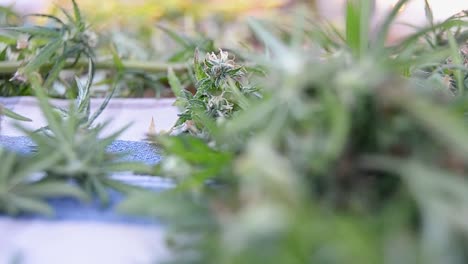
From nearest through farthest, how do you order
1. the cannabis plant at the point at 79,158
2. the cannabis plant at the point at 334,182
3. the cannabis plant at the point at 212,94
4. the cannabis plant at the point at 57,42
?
the cannabis plant at the point at 334,182 < the cannabis plant at the point at 79,158 < the cannabis plant at the point at 212,94 < the cannabis plant at the point at 57,42

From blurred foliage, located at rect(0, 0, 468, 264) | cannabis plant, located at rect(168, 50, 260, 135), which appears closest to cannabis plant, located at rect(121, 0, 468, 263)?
blurred foliage, located at rect(0, 0, 468, 264)

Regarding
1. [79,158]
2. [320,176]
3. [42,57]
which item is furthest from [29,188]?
[42,57]

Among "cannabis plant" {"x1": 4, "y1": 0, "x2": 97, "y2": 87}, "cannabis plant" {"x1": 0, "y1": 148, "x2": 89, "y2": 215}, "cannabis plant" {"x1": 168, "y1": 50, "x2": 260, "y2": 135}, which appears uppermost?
"cannabis plant" {"x1": 4, "y1": 0, "x2": 97, "y2": 87}

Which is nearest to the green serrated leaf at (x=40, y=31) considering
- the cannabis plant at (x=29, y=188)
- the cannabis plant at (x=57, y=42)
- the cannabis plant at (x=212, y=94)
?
the cannabis plant at (x=57, y=42)

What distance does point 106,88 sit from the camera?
868 mm

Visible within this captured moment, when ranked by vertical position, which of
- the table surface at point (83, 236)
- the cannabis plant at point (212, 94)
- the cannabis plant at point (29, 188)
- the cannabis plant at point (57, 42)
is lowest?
the table surface at point (83, 236)

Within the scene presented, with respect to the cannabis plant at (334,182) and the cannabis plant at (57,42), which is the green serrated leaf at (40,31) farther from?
the cannabis plant at (334,182)

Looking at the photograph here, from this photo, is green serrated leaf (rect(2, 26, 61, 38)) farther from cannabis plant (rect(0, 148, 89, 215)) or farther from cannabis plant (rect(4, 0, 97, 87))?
cannabis plant (rect(0, 148, 89, 215))

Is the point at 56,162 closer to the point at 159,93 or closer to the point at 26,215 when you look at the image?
the point at 26,215

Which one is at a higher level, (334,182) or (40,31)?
(40,31)

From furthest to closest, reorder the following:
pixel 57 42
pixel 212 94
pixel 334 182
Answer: pixel 57 42 → pixel 212 94 → pixel 334 182

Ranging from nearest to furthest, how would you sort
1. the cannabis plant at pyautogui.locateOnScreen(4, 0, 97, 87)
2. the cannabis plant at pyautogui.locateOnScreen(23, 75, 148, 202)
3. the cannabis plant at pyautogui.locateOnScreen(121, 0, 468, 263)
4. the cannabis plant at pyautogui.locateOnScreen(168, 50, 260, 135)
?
the cannabis plant at pyautogui.locateOnScreen(121, 0, 468, 263) → the cannabis plant at pyautogui.locateOnScreen(23, 75, 148, 202) → the cannabis plant at pyautogui.locateOnScreen(168, 50, 260, 135) → the cannabis plant at pyautogui.locateOnScreen(4, 0, 97, 87)

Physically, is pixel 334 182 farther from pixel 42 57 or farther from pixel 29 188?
pixel 42 57

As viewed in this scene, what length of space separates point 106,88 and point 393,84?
2.00 feet
